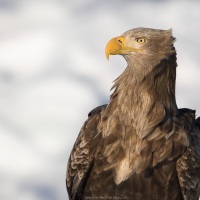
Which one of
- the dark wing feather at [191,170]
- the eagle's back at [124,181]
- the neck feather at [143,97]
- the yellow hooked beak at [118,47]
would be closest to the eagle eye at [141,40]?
the yellow hooked beak at [118,47]

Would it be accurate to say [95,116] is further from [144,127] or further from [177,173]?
[177,173]

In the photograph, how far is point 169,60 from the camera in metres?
8.69

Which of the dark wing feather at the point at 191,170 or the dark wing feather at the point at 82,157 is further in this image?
the dark wing feather at the point at 82,157

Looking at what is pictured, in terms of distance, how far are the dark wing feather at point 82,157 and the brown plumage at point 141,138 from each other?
0.02 metres

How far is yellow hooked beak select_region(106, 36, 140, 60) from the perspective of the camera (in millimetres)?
8539

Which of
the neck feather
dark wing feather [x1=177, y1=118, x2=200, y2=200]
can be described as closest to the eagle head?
the neck feather

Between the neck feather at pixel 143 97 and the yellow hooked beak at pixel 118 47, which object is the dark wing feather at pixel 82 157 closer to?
the neck feather at pixel 143 97

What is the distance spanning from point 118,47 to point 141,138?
5.22ft

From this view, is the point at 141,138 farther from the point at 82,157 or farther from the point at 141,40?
the point at 141,40

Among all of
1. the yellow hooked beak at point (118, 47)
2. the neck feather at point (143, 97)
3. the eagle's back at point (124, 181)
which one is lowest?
the eagle's back at point (124, 181)

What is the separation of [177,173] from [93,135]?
1568 mm

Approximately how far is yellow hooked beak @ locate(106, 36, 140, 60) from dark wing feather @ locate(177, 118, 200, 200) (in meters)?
1.85

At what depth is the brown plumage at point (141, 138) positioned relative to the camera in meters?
8.37

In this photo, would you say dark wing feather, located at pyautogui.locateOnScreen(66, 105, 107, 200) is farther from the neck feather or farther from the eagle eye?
the eagle eye
